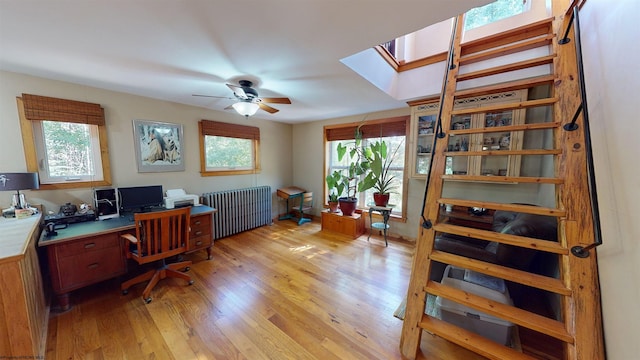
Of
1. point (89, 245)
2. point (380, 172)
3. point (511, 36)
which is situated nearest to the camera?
point (89, 245)

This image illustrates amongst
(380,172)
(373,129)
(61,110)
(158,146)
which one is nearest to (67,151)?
(61,110)

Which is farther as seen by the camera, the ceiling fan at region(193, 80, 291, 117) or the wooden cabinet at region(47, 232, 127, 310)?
the ceiling fan at region(193, 80, 291, 117)

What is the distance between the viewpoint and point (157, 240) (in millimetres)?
2066

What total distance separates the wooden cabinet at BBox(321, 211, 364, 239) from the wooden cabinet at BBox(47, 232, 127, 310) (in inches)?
112

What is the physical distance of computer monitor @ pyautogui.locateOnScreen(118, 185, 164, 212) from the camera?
2641 mm

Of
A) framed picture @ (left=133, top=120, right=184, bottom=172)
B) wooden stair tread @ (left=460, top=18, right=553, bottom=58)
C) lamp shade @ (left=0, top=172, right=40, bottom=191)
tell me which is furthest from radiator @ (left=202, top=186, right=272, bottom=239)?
wooden stair tread @ (left=460, top=18, right=553, bottom=58)

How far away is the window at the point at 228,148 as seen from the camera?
3567 millimetres

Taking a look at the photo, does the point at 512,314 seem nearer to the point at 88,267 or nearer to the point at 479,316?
the point at 479,316

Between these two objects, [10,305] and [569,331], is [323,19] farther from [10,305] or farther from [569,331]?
[10,305]

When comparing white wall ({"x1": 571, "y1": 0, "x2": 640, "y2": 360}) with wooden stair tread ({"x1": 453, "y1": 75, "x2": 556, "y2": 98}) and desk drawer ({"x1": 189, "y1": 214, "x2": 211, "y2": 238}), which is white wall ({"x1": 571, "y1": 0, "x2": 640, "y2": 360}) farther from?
desk drawer ({"x1": 189, "y1": 214, "x2": 211, "y2": 238})

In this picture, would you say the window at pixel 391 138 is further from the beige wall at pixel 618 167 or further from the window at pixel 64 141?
the window at pixel 64 141

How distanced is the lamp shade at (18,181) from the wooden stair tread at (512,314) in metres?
3.51

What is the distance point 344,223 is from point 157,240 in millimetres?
2694

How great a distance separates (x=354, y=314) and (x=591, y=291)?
1491 millimetres
